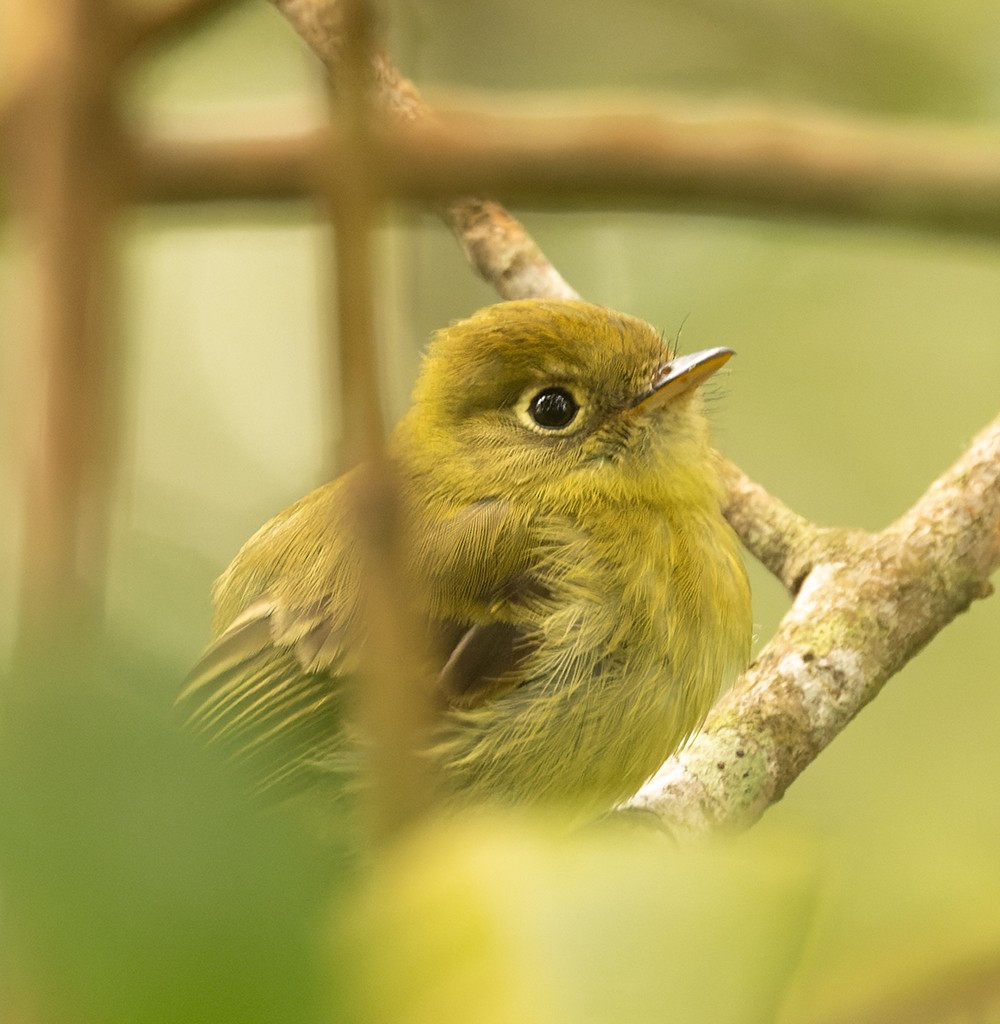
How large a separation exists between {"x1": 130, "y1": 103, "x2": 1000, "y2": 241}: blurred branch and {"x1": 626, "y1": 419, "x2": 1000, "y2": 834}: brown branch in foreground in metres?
0.85

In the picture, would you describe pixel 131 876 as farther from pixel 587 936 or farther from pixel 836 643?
pixel 836 643

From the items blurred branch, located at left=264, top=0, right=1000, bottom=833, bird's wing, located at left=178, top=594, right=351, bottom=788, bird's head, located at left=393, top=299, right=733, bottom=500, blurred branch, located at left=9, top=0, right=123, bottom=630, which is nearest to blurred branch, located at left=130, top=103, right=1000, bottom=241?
blurred branch, located at left=264, top=0, right=1000, bottom=833

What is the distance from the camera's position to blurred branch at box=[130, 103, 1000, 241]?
3.10m

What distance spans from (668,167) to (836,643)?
1.24 meters

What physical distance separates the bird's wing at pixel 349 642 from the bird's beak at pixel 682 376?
20.3 inches

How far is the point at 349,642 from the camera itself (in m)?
3.18

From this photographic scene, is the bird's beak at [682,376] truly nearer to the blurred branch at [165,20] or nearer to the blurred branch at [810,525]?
the blurred branch at [810,525]

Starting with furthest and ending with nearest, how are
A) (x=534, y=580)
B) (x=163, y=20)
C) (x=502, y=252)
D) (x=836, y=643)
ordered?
1. (x=502, y=252)
2. (x=836, y=643)
3. (x=534, y=580)
4. (x=163, y=20)

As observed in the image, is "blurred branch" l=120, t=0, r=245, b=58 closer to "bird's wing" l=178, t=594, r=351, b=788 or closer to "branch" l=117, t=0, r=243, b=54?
"branch" l=117, t=0, r=243, b=54

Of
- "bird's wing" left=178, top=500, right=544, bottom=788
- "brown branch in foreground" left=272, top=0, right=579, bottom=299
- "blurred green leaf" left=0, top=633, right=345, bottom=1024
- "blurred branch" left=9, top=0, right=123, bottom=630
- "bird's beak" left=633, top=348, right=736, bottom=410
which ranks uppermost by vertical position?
"brown branch in foreground" left=272, top=0, right=579, bottom=299

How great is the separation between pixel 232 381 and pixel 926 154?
3.24 metres

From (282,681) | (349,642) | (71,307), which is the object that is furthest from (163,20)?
(282,681)

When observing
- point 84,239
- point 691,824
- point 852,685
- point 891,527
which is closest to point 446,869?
point 84,239

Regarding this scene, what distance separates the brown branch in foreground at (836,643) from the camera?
10.9 feet
